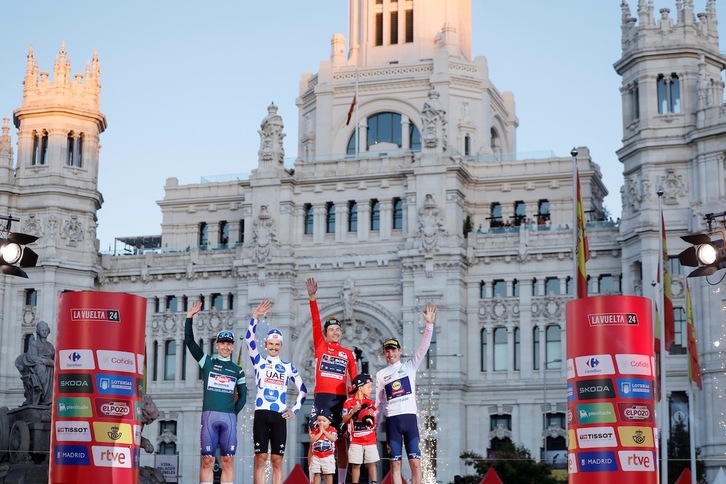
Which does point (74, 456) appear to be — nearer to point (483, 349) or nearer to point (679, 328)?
point (679, 328)

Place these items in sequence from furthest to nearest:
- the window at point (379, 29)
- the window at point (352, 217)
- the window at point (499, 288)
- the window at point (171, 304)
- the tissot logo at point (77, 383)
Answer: the window at point (379, 29), the window at point (171, 304), the window at point (352, 217), the window at point (499, 288), the tissot logo at point (77, 383)

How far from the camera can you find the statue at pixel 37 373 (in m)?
40.7

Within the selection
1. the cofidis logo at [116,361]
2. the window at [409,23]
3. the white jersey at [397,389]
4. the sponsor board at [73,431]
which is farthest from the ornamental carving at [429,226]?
the sponsor board at [73,431]

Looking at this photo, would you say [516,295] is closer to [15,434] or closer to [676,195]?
[676,195]

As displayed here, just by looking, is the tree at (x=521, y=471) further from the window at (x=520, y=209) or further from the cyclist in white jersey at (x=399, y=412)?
the cyclist in white jersey at (x=399, y=412)

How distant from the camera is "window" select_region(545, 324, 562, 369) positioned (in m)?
70.2

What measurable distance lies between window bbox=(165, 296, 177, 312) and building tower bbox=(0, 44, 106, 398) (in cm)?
470

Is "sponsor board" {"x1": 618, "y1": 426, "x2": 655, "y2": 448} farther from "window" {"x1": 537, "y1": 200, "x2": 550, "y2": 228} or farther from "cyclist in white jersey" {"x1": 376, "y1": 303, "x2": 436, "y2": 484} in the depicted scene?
"window" {"x1": 537, "y1": 200, "x2": 550, "y2": 228}

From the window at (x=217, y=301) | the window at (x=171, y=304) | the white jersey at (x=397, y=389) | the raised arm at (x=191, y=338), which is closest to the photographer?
the raised arm at (x=191, y=338)

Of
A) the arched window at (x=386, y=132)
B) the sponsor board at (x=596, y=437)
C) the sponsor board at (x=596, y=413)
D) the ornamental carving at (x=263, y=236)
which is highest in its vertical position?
the arched window at (x=386, y=132)

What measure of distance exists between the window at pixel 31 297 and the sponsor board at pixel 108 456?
55712mm

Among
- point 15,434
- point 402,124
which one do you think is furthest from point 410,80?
point 15,434

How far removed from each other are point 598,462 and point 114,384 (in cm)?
862

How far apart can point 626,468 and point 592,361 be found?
1940 millimetres
